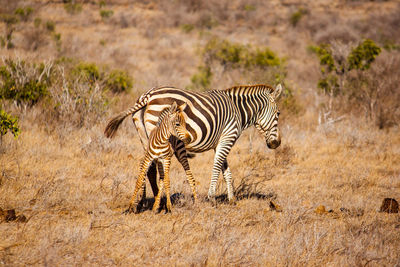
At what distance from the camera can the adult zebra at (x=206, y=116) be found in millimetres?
5918

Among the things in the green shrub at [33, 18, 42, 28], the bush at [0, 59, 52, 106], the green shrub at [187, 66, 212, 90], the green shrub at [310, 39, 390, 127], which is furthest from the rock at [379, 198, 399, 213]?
the green shrub at [33, 18, 42, 28]

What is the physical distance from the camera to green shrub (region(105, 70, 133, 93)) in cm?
1288

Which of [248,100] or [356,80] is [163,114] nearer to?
[248,100]

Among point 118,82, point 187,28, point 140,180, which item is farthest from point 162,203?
point 187,28

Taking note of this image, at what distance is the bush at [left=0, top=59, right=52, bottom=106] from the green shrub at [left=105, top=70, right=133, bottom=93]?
2.43m

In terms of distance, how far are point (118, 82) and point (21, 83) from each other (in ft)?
10.7

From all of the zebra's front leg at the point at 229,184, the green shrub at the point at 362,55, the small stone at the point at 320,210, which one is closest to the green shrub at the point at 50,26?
the green shrub at the point at 362,55

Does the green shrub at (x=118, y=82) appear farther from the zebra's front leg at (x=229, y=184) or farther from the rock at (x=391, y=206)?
the rock at (x=391, y=206)

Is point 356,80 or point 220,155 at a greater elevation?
point 356,80

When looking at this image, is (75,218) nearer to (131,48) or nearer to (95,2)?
(131,48)

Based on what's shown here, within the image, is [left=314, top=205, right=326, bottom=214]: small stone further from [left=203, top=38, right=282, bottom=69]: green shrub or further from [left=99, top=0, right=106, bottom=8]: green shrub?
[left=99, top=0, right=106, bottom=8]: green shrub

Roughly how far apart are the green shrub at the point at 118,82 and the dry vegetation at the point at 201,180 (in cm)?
7

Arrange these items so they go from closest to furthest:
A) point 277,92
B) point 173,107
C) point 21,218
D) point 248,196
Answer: point 21,218 → point 173,107 → point 248,196 → point 277,92

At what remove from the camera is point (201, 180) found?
8.16 meters
